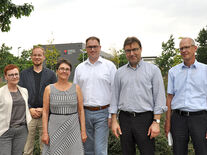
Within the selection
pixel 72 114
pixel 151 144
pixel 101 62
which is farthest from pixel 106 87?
pixel 151 144

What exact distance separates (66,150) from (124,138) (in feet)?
3.14

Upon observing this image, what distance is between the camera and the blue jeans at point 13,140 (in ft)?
11.5

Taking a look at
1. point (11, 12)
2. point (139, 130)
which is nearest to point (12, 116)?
point (139, 130)

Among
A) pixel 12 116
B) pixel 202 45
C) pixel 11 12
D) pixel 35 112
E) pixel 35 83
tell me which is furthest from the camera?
pixel 202 45

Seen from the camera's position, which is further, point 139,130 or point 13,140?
point 13,140

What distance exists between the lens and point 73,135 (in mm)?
3465

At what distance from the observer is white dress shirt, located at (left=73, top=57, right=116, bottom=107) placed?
3.98 meters

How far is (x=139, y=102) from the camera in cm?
324

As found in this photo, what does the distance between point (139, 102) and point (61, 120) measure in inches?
50.0

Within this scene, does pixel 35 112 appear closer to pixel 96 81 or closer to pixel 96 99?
pixel 96 99

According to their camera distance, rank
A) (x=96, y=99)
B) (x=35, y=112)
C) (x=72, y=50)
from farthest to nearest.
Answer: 1. (x=72, y=50)
2. (x=35, y=112)
3. (x=96, y=99)

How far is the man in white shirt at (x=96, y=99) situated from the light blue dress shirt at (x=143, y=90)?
696mm

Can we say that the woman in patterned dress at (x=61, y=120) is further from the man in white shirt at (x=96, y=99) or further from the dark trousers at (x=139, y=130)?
the dark trousers at (x=139, y=130)

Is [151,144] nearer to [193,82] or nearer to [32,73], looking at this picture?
[193,82]
